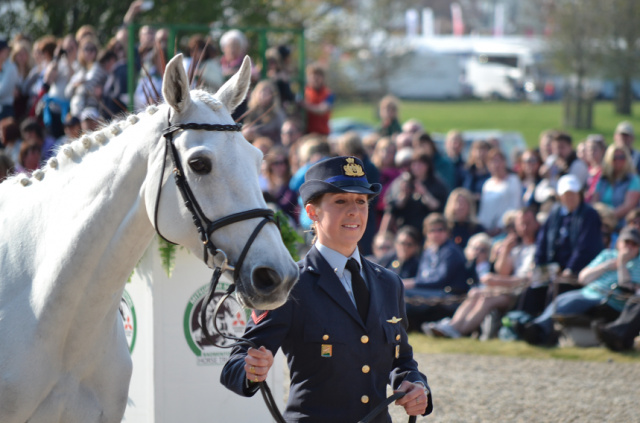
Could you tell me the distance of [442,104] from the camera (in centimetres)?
4644

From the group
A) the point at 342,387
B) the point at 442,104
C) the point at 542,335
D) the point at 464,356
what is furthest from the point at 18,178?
the point at 442,104

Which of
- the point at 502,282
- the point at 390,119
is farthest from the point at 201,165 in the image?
the point at 390,119

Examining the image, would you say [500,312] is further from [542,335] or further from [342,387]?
[342,387]

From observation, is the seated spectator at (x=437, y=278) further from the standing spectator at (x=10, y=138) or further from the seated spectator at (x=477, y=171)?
the standing spectator at (x=10, y=138)

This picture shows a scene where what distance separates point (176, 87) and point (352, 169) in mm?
813

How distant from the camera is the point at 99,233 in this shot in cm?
301

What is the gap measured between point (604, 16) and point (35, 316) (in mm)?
29325

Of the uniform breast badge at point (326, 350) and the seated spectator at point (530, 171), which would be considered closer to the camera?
the uniform breast badge at point (326, 350)

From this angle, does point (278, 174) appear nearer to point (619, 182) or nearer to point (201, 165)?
point (619, 182)

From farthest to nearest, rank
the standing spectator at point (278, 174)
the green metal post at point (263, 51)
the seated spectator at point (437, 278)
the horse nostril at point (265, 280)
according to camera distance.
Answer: the green metal post at point (263, 51), the standing spectator at point (278, 174), the seated spectator at point (437, 278), the horse nostril at point (265, 280)

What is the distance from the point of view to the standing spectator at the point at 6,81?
11.2 meters

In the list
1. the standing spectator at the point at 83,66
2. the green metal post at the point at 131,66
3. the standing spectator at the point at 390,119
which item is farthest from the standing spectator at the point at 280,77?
the standing spectator at the point at 83,66

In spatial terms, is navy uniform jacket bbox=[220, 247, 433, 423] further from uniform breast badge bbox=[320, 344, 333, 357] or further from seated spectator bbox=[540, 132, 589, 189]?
seated spectator bbox=[540, 132, 589, 189]

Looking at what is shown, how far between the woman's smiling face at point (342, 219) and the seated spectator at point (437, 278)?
5.87 metres
